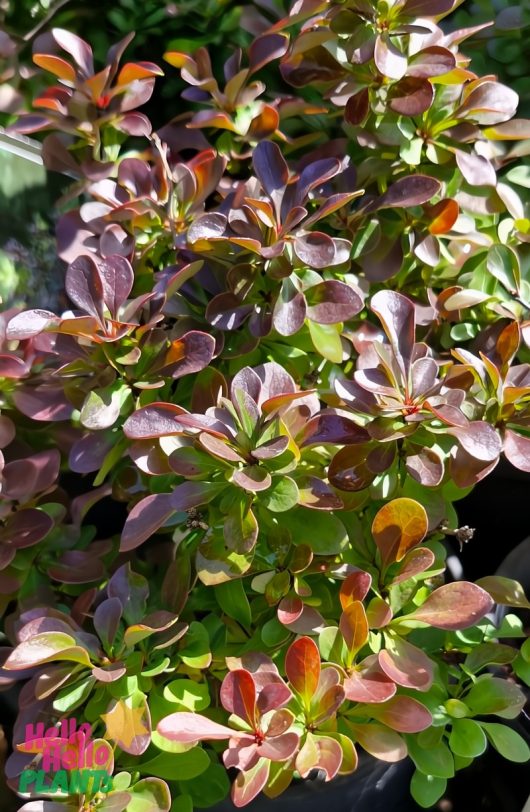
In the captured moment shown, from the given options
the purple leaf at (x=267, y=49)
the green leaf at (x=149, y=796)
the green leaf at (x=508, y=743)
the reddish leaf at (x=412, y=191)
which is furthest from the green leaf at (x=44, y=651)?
the purple leaf at (x=267, y=49)

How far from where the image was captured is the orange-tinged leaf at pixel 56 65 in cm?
69

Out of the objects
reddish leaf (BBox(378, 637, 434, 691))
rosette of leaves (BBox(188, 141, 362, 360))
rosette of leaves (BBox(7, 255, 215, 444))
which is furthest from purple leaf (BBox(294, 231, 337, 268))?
reddish leaf (BBox(378, 637, 434, 691))

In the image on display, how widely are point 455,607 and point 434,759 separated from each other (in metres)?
0.14

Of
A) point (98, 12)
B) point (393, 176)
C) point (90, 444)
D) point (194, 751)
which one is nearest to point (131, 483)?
point (90, 444)

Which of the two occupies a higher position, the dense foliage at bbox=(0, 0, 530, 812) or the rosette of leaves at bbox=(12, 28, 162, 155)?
the rosette of leaves at bbox=(12, 28, 162, 155)

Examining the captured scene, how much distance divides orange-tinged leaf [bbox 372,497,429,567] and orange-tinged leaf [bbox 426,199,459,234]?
0.94 ft

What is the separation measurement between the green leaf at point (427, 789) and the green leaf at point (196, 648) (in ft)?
0.69

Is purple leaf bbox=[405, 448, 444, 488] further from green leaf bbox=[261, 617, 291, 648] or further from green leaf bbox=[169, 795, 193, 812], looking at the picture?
green leaf bbox=[169, 795, 193, 812]

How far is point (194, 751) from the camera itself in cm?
58

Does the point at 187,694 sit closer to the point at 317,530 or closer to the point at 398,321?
the point at 317,530

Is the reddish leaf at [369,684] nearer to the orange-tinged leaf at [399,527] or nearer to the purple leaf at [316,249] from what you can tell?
the orange-tinged leaf at [399,527]

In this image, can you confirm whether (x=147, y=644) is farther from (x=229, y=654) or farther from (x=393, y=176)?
(x=393, y=176)

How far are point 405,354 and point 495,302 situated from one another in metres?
0.20

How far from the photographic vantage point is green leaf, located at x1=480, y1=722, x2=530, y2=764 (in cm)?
60
